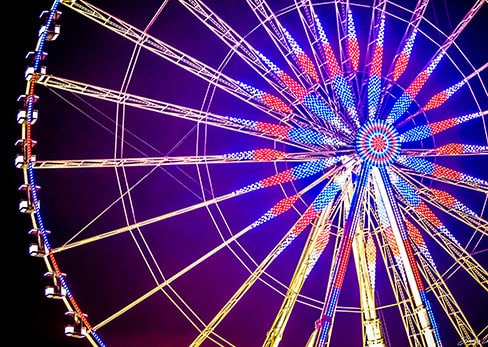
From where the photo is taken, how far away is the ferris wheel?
1009 cm

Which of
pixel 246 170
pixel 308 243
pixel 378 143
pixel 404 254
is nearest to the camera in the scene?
pixel 404 254

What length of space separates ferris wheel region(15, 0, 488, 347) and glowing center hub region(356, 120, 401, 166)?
0.09 feet

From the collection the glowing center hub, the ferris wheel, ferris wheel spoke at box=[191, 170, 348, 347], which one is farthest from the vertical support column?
ferris wheel spoke at box=[191, 170, 348, 347]

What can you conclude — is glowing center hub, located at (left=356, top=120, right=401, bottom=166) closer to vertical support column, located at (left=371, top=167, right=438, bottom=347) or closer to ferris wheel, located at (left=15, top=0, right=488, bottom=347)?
ferris wheel, located at (left=15, top=0, right=488, bottom=347)

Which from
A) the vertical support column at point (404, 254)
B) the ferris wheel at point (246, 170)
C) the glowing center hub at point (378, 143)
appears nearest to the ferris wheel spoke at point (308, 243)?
the ferris wheel at point (246, 170)

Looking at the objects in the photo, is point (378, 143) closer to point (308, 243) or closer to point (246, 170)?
point (308, 243)

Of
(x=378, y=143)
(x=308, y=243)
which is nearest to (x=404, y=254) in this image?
(x=308, y=243)

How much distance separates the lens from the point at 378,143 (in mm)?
10258

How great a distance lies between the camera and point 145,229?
1462cm

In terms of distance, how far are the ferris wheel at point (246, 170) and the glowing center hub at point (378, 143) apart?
26 millimetres

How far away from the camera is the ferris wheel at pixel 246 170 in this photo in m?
10.1

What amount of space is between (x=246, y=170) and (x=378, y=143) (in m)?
6.15

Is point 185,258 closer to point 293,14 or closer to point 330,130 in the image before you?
point 330,130

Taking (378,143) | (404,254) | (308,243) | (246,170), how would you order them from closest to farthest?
(404,254) < (378,143) < (308,243) < (246,170)
